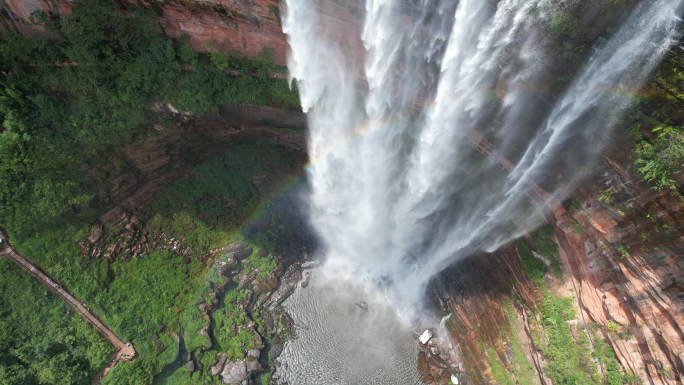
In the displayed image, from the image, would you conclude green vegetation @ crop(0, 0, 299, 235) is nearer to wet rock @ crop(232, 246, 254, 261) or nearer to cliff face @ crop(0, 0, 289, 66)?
cliff face @ crop(0, 0, 289, 66)

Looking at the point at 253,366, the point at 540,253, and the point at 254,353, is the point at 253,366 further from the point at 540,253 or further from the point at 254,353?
the point at 540,253

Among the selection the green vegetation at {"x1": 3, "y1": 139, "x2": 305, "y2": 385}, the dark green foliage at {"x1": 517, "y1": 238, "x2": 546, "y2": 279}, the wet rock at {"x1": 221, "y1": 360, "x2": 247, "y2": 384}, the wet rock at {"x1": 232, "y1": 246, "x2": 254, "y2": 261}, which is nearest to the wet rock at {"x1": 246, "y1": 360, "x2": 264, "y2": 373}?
the wet rock at {"x1": 221, "y1": 360, "x2": 247, "y2": 384}

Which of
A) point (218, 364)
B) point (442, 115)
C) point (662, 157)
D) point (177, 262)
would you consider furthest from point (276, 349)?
point (662, 157)

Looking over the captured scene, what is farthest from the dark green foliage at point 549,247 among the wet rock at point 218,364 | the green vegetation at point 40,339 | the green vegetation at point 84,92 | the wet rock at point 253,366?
the green vegetation at point 40,339

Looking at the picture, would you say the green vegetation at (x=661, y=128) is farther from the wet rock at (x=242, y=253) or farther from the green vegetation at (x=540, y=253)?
the wet rock at (x=242, y=253)

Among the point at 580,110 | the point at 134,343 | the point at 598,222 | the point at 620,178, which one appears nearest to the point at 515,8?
the point at 580,110

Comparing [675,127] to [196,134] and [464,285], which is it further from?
[196,134]
